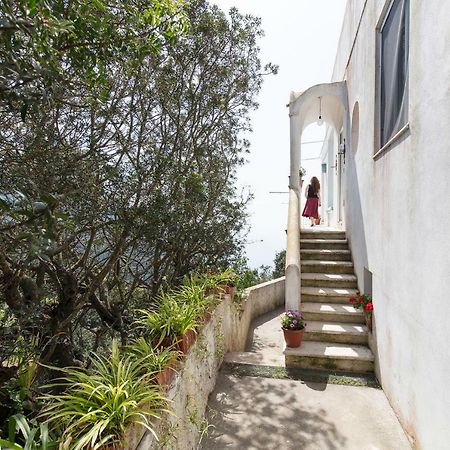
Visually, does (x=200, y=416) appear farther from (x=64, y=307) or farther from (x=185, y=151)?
(x=185, y=151)

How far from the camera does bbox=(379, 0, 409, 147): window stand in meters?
3.29

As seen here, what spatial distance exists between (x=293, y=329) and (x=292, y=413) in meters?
1.35

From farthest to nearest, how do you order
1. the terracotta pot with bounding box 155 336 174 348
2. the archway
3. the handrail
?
the archway, the handrail, the terracotta pot with bounding box 155 336 174 348

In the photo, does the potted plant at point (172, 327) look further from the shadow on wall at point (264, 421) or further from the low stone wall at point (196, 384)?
the shadow on wall at point (264, 421)

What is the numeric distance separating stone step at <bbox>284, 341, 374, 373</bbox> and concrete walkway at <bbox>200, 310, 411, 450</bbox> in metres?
0.23

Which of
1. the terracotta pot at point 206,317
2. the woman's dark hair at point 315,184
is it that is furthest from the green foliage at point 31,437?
the woman's dark hair at point 315,184

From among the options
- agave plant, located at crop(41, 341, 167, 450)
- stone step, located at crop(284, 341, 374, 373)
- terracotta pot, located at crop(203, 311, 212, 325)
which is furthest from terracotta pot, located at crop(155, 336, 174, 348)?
stone step, located at crop(284, 341, 374, 373)

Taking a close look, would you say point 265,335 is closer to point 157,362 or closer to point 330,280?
point 330,280

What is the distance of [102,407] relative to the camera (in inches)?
69.4

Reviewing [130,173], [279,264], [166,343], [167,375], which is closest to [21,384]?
[167,375]

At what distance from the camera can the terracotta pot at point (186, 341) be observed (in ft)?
9.19

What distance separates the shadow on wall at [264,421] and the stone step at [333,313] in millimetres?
1631

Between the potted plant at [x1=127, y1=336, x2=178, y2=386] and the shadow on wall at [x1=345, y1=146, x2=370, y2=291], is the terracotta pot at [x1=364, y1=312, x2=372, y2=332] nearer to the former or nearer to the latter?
the shadow on wall at [x1=345, y1=146, x2=370, y2=291]

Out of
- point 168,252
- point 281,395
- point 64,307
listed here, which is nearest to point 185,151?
point 168,252
